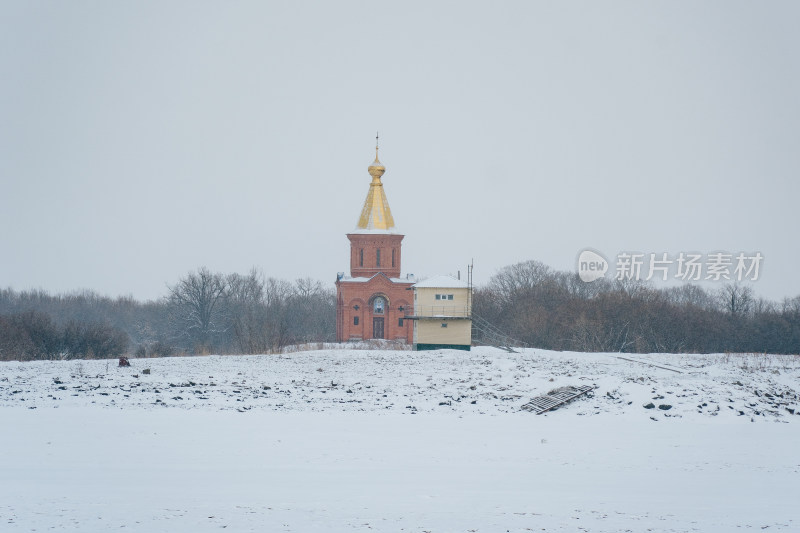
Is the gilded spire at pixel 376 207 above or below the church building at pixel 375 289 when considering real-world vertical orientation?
above

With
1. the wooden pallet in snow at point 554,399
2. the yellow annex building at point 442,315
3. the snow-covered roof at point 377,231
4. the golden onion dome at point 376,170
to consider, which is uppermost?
the golden onion dome at point 376,170

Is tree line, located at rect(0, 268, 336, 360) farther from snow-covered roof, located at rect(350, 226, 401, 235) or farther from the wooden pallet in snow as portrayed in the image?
the wooden pallet in snow

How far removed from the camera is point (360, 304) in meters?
49.1

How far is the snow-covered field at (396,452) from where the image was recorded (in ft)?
32.9

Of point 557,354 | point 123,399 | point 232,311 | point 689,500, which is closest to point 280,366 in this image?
point 123,399

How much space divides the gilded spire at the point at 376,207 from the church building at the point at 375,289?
0.07 metres

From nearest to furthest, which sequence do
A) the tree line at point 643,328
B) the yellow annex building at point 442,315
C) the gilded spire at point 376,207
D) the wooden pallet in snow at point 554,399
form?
the wooden pallet in snow at point 554,399, the yellow annex building at point 442,315, the tree line at point 643,328, the gilded spire at point 376,207

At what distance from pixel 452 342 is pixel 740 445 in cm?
2091

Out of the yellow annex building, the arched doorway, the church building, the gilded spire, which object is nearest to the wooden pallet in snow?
the yellow annex building

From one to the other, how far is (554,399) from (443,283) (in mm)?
17708

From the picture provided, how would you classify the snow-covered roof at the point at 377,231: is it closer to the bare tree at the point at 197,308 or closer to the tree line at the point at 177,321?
the tree line at the point at 177,321

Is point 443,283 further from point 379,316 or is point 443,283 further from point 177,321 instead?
point 177,321

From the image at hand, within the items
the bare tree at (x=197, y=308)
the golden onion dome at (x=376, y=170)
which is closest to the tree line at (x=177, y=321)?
the bare tree at (x=197, y=308)

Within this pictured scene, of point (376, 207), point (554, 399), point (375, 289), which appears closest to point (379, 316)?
point (375, 289)
